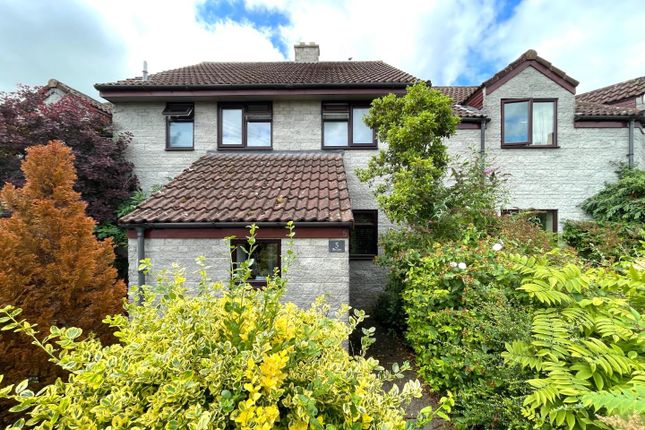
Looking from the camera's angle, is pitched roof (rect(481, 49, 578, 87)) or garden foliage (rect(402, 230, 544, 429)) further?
pitched roof (rect(481, 49, 578, 87))

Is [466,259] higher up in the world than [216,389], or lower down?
higher up

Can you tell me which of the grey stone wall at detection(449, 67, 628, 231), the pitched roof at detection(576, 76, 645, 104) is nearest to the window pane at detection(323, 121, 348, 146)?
the grey stone wall at detection(449, 67, 628, 231)

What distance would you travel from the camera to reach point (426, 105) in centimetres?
614

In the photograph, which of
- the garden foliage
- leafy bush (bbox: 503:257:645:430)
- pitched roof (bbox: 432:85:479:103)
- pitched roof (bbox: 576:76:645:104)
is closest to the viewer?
leafy bush (bbox: 503:257:645:430)

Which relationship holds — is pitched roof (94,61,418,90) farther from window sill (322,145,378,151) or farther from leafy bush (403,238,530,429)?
leafy bush (403,238,530,429)

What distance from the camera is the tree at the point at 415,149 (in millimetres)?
5883

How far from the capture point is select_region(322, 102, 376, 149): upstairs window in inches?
340

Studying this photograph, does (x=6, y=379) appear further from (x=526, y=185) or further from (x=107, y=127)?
(x=526, y=185)

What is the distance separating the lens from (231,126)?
347 inches

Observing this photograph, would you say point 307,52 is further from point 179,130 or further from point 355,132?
point 179,130

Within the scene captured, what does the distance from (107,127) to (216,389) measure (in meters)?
9.84

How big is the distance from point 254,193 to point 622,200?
35.0 feet

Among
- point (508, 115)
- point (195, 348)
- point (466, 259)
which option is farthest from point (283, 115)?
point (195, 348)

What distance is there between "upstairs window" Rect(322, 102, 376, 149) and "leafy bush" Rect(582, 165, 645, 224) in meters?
7.18
